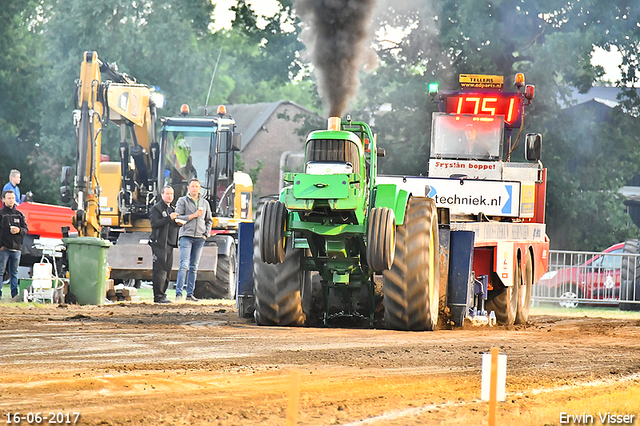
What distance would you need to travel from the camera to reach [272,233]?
12086mm

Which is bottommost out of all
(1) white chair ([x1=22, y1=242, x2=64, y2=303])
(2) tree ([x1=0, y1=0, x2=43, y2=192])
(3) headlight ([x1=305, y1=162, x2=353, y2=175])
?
(1) white chair ([x1=22, y1=242, x2=64, y2=303])

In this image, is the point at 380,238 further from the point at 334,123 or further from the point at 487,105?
the point at 487,105

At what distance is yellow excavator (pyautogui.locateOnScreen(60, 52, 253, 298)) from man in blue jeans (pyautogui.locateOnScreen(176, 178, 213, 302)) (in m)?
1.58

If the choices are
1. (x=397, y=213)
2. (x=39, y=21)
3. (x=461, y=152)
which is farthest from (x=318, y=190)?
(x=39, y=21)

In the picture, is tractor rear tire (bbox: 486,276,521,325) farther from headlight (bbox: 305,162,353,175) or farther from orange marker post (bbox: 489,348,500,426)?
orange marker post (bbox: 489,348,500,426)

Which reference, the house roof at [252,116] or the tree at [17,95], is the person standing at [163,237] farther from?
the house roof at [252,116]

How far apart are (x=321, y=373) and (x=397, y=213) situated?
4012mm

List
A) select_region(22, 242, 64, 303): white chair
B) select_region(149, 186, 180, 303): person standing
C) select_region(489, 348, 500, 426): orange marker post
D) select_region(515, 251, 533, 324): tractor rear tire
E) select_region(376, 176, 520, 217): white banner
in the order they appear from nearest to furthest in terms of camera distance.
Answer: select_region(489, 348, 500, 426): orange marker post
select_region(376, 176, 520, 217): white banner
select_region(515, 251, 533, 324): tractor rear tire
select_region(22, 242, 64, 303): white chair
select_region(149, 186, 180, 303): person standing

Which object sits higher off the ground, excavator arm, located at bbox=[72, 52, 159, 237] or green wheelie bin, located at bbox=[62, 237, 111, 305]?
excavator arm, located at bbox=[72, 52, 159, 237]

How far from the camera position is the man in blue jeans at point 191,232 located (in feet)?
Answer: 61.3

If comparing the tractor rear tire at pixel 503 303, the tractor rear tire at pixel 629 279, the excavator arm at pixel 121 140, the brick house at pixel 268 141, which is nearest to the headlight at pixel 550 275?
the tractor rear tire at pixel 629 279

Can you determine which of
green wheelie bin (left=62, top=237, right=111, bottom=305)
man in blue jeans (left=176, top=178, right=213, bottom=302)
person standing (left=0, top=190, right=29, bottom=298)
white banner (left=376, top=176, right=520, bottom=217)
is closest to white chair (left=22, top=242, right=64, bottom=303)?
green wheelie bin (left=62, top=237, right=111, bottom=305)

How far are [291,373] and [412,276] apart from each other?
793 centimetres

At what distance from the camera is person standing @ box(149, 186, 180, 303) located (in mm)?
18562
